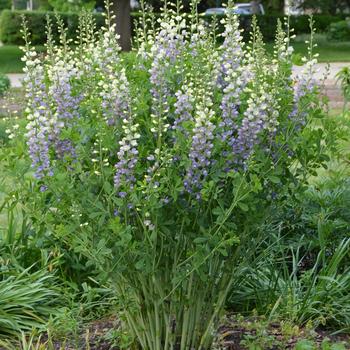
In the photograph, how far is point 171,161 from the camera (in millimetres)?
3211

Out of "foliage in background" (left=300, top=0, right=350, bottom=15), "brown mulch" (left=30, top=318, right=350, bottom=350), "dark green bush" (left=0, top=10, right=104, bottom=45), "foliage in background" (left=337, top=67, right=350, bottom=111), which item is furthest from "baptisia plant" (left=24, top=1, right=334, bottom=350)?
"foliage in background" (left=300, top=0, right=350, bottom=15)

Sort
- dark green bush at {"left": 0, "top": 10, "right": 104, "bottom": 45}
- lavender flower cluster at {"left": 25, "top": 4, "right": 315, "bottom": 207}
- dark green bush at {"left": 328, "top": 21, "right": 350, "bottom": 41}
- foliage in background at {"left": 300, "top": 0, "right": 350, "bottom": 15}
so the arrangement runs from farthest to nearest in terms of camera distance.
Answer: foliage in background at {"left": 300, "top": 0, "right": 350, "bottom": 15}, dark green bush at {"left": 328, "top": 21, "right": 350, "bottom": 41}, dark green bush at {"left": 0, "top": 10, "right": 104, "bottom": 45}, lavender flower cluster at {"left": 25, "top": 4, "right": 315, "bottom": 207}

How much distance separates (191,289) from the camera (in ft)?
11.6

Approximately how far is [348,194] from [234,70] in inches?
76.3

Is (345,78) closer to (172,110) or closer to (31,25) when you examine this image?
(172,110)

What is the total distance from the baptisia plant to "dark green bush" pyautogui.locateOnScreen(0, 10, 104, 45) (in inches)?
1063

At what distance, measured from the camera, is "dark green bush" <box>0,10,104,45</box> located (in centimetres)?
3053

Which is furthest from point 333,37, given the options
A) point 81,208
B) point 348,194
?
point 81,208

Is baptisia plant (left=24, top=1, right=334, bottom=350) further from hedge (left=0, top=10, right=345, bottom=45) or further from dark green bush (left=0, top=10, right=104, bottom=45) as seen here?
hedge (left=0, top=10, right=345, bottom=45)

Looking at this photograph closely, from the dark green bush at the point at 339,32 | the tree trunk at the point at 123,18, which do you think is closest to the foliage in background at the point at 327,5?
the dark green bush at the point at 339,32

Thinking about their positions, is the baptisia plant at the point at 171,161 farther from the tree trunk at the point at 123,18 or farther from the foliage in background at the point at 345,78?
the tree trunk at the point at 123,18

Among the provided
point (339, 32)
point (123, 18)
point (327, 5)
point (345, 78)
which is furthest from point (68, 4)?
point (327, 5)

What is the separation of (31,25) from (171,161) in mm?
29490

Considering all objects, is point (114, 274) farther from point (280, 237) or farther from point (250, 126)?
point (280, 237)
